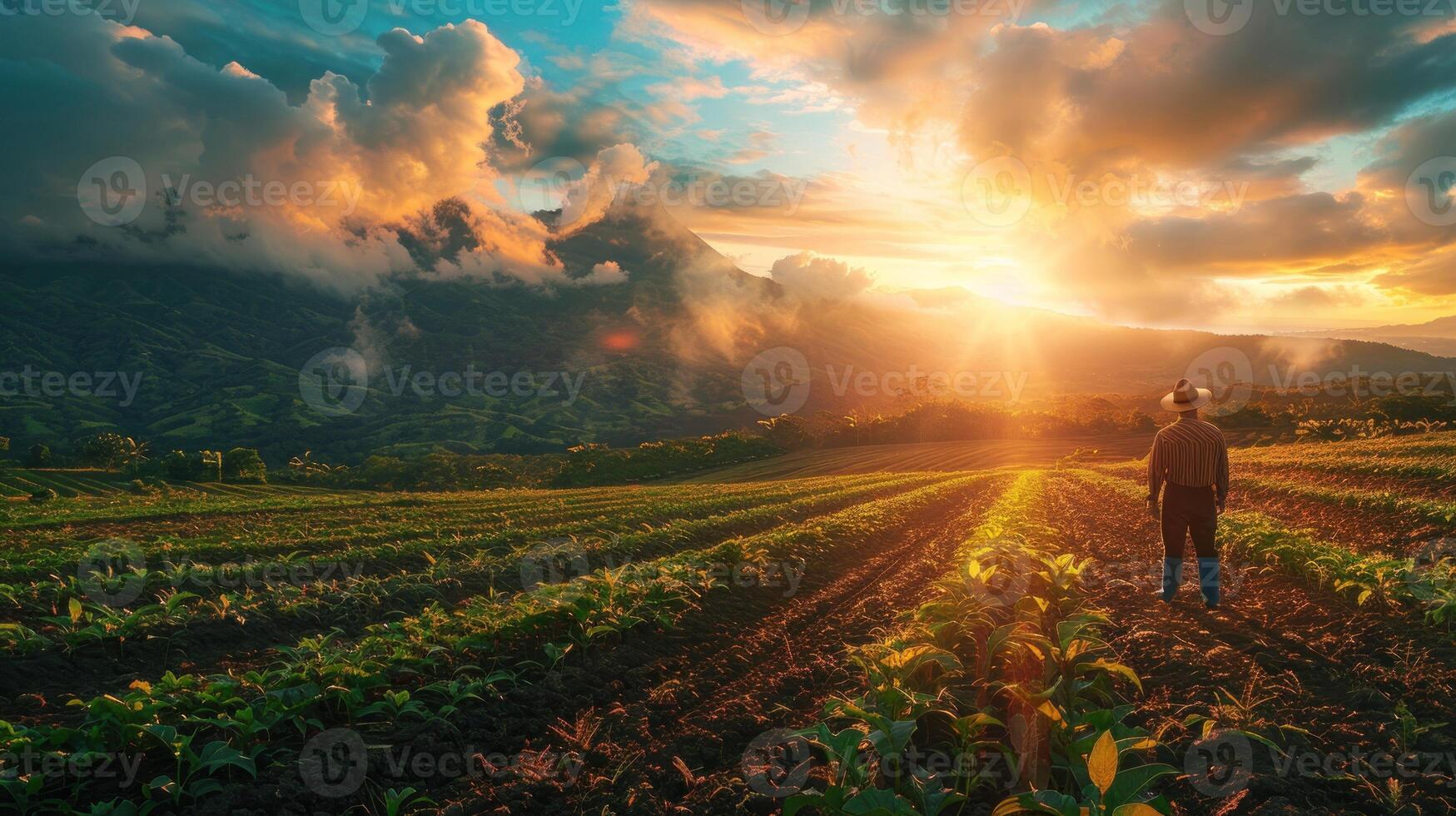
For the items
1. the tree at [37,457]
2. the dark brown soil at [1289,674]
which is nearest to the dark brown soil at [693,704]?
the dark brown soil at [1289,674]

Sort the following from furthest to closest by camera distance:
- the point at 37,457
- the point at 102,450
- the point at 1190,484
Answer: the point at 102,450
the point at 37,457
the point at 1190,484

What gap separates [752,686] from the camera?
7.07 m

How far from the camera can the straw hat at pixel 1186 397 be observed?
9.68 meters

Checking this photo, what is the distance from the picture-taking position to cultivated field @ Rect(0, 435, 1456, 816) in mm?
4773

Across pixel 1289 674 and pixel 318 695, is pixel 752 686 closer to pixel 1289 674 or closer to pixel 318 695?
pixel 318 695

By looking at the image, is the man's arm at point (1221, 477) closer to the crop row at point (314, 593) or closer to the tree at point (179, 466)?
the crop row at point (314, 593)

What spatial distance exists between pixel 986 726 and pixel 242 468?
64118 millimetres

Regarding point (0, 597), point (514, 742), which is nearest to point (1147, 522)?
point (514, 742)

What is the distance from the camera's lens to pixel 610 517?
2311 cm

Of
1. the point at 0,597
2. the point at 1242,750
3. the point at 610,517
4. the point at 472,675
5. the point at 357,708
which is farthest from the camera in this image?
the point at 610,517

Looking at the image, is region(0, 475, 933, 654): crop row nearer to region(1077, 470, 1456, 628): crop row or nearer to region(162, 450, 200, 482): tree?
region(1077, 470, 1456, 628): crop row

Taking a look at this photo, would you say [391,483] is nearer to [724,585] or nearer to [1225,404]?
[724,585]

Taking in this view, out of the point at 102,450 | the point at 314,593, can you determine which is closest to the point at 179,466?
the point at 102,450

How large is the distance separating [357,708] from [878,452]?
79712 millimetres
